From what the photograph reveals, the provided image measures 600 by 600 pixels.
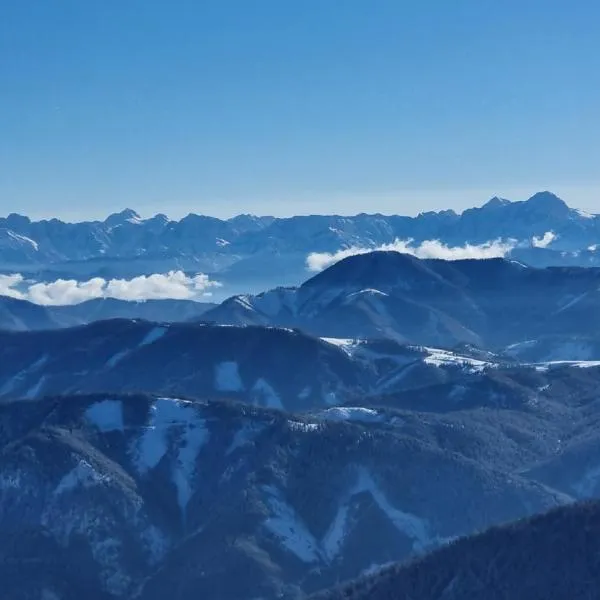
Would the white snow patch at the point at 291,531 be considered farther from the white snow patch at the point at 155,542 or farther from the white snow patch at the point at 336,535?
the white snow patch at the point at 155,542

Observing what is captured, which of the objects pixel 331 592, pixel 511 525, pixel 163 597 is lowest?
pixel 163 597

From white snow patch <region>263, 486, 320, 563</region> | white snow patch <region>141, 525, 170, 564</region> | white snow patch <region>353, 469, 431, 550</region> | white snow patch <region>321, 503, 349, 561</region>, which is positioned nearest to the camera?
white snow patch <region>263, 486, 320, 563</region>

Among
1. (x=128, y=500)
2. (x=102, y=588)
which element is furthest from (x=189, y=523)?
(x=102, y=588)

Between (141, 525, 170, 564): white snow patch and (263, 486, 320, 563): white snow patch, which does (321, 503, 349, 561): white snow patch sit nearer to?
(263, 486, 320, 563): white snow patch

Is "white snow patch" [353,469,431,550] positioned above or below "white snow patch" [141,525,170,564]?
above

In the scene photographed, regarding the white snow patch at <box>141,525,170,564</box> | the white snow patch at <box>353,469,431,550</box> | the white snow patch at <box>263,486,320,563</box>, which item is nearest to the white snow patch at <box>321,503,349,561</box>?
the white snow patch at <box>263,486,320,563</box>

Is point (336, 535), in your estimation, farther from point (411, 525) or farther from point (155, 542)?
point (155, 542)

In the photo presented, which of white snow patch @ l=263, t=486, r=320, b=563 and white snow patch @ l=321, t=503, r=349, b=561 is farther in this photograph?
white snow patch @ l=321, t=503, r=349, b=561

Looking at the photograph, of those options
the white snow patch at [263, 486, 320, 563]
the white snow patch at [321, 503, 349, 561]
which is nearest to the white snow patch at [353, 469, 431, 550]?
the white snow patch at [321, 503, 349, 561]

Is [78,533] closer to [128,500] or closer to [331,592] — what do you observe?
[128,500]

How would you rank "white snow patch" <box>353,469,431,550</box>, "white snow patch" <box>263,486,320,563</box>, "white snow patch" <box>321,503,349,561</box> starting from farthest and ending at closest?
"white snow patch" <box>353,469,431,550</box>
"white snow patch" <box>321,503,349,561</box>
"white snow patch" <box>263,486,320,563</box>
